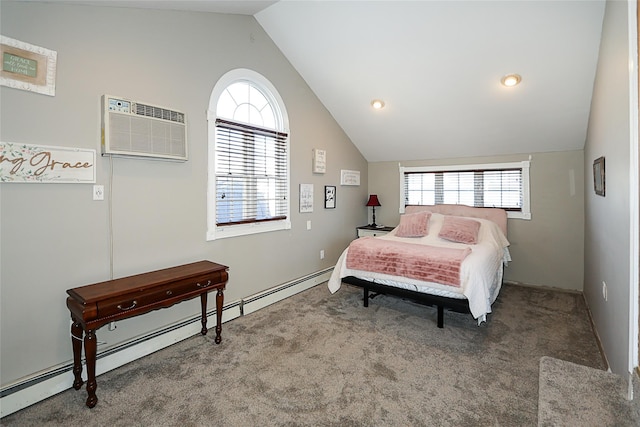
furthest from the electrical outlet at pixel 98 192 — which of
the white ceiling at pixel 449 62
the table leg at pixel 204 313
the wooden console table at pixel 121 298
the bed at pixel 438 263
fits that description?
the bed at pixel 438 263

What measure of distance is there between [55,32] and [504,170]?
5.11 metres

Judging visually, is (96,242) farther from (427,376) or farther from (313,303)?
(427,376)

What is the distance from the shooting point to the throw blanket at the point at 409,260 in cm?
301

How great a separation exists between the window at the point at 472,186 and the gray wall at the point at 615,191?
1691 mm

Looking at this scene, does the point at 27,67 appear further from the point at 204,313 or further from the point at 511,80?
the point at 511,80

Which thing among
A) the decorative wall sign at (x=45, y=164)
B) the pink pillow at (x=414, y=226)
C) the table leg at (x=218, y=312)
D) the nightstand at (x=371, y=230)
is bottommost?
the table leg at (x=218, y=312)

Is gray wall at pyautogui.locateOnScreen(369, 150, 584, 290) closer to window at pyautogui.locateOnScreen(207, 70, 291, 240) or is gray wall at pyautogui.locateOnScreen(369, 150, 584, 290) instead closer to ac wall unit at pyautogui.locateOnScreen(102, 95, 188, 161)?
window at pyautogui.locateOnScreen(207, 70, 291, 240)

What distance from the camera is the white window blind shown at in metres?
3.22

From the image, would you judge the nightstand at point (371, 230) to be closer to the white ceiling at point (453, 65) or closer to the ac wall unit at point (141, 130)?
the white ceiling at point (453, 65)

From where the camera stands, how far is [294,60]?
13.0 ft

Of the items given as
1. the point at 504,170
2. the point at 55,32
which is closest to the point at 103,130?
the point at 55,32

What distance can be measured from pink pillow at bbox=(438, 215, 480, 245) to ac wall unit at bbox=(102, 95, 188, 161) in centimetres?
319

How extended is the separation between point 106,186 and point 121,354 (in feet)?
4.25

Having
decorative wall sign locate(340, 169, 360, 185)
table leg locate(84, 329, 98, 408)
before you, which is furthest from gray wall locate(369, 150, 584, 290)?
table leg locate(84, 329, 98, 408)
